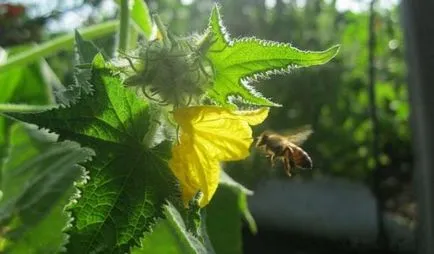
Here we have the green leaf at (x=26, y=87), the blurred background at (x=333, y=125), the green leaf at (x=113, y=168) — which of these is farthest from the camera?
the blurred background at (x=333, y=125)

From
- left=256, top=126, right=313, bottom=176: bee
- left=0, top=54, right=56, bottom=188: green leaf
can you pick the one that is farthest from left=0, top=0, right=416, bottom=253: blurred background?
left=256, top=126, right=313, bottom=176: bee

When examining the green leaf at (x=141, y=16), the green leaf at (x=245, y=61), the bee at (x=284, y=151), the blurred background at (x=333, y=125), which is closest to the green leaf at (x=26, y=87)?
the green leaf at (x=141, y=16)

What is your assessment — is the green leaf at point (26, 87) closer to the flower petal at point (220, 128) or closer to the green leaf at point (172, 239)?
the green leaf at point (172, 239)

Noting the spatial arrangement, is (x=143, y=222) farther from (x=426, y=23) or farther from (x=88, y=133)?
(x=426, y=23)

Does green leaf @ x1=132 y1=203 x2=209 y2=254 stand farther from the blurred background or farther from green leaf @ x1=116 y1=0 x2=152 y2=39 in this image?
the blurred background

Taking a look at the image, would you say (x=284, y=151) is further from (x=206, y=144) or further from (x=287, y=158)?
(x=206, y=144)

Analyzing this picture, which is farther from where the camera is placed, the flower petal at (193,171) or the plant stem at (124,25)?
the plant stem at (124,25)
